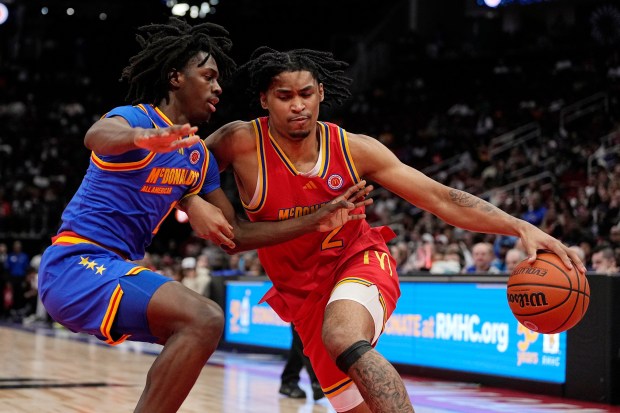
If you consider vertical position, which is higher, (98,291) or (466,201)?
(466,201)

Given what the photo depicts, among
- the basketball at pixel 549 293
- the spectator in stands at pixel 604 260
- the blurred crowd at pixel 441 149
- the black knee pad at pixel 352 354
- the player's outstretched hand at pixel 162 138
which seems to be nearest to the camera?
the player's outstretched hand at pixel 162 138

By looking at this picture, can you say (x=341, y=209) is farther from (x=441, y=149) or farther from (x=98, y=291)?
(x=441, y=149)

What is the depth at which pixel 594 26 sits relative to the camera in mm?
22250

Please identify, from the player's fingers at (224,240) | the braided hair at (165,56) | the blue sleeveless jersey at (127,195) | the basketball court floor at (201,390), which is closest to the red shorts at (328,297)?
the player's fingers at (224,240)

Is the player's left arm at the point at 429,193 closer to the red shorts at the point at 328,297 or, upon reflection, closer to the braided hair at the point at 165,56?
the red shorts at the point at 328,297

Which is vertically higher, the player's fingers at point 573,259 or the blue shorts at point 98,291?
the player's fingers at point 573,259

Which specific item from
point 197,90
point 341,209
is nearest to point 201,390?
point 341,209

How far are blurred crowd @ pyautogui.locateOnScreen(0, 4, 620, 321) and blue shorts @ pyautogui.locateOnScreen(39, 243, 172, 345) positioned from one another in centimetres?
605

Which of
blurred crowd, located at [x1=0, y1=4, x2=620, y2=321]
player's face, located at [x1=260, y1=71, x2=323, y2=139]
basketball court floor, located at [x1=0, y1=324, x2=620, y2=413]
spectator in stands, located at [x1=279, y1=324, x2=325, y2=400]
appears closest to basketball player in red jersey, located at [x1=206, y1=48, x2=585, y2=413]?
player's face, located at [x1=260, y1=71, x2=323, y2=139]

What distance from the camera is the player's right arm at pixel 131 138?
11.3 ft

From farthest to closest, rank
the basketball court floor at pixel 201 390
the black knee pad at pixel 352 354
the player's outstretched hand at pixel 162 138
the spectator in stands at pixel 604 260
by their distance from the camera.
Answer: the spectator in stands at pixel 604 260, the basketball court floor at pixel 201 390, the black knee pad at pixel 352 354, the player's outstretched hand at pixel 162 138

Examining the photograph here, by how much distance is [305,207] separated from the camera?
4465 mm

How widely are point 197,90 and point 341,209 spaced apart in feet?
2.82

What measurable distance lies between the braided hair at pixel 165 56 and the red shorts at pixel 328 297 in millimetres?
1143
